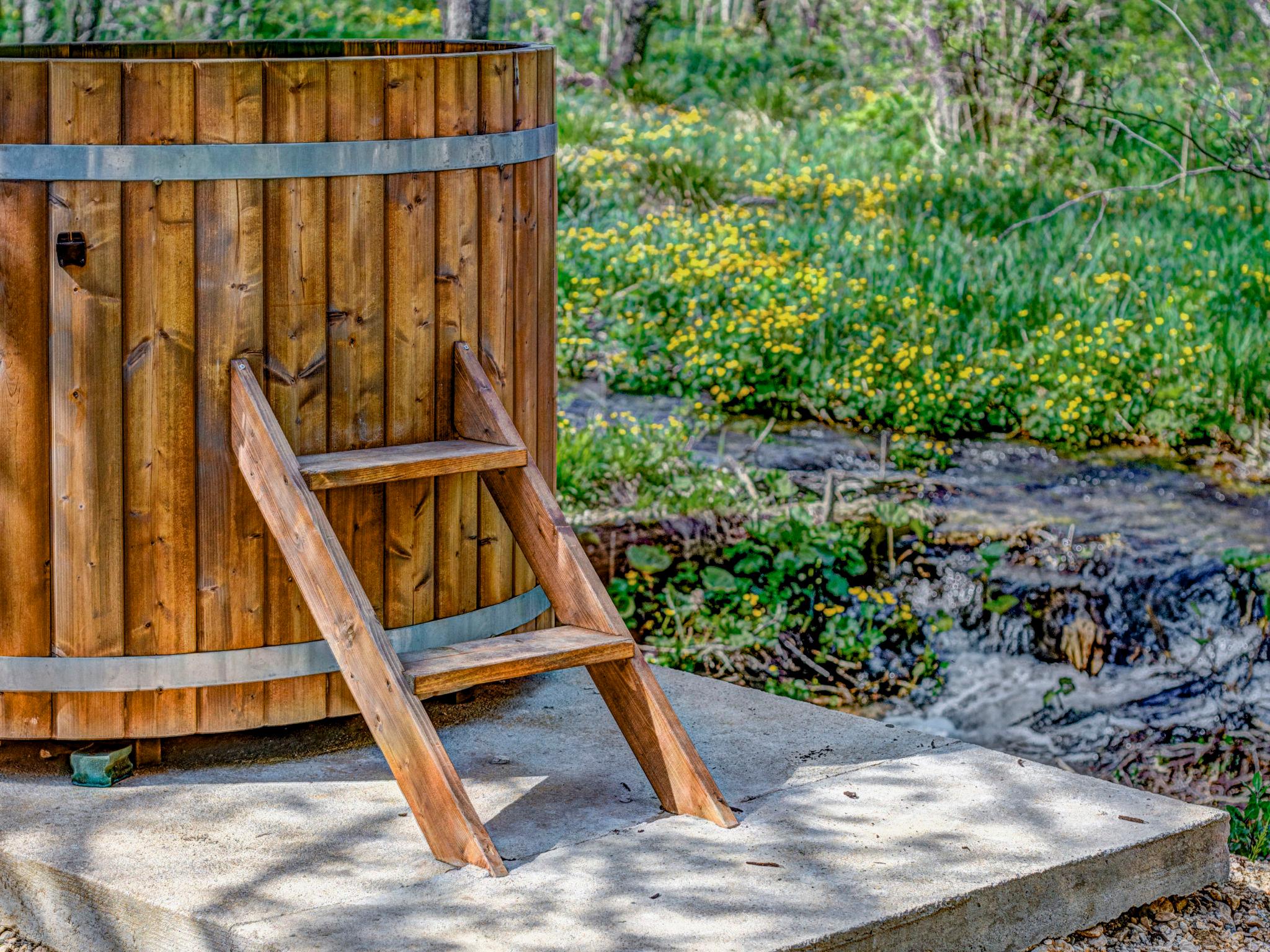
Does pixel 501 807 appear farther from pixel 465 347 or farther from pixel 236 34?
pixel 236 34

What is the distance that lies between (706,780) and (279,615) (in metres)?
0.98

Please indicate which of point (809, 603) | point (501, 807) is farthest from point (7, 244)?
point (809, 603)

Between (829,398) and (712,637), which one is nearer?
(712,637)

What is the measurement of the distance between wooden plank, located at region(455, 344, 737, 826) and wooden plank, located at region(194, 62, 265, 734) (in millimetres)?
492

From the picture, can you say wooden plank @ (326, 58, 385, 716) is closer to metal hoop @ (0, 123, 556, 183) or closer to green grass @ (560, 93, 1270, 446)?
metal hoop @ (0, 123, 556, 183)

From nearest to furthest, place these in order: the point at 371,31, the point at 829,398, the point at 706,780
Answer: the point at 706,780, the point at 829,398, the point at 371,31

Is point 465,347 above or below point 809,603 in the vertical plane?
above

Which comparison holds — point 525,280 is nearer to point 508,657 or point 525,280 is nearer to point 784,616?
point 508,657

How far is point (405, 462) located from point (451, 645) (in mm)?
411

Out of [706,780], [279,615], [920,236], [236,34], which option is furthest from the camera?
[236,34]

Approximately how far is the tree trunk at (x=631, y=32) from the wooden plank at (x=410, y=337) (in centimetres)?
1224

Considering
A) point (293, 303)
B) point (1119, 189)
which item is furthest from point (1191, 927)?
point (1119, 189)

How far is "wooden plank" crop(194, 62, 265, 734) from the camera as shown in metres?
3.30

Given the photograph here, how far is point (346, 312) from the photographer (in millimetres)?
3492
